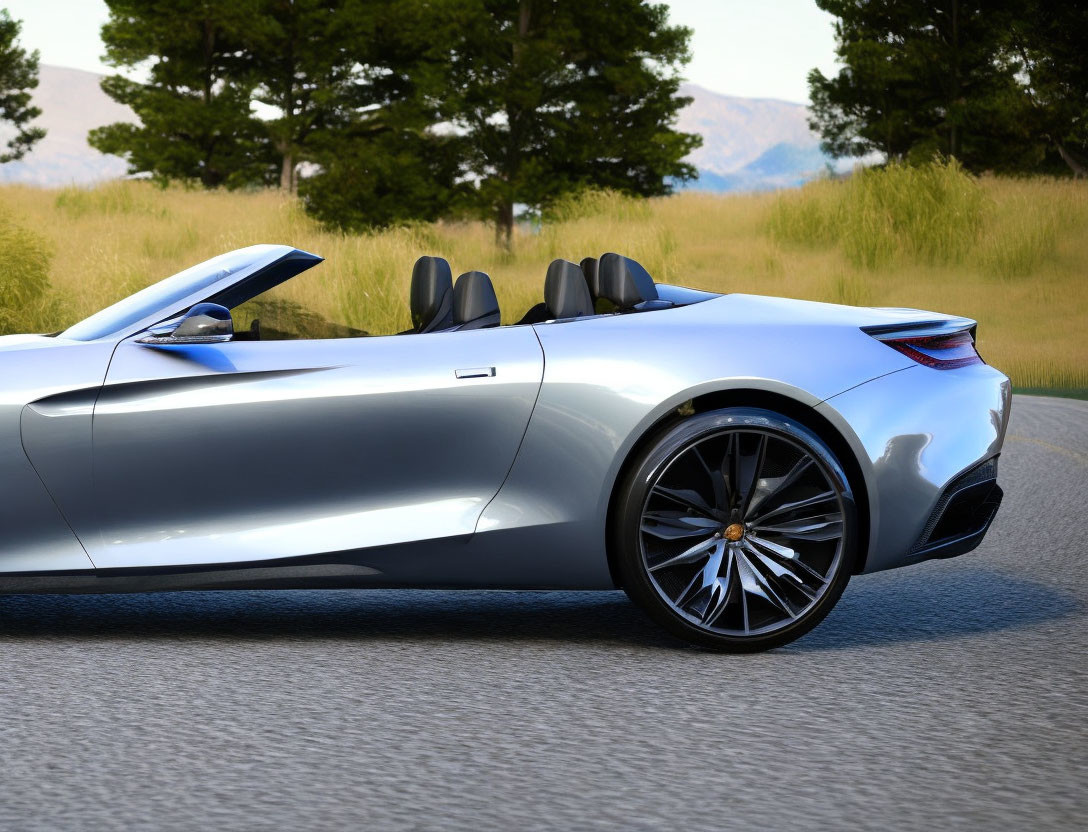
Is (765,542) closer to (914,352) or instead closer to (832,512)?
(832,512)

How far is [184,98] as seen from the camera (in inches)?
2008

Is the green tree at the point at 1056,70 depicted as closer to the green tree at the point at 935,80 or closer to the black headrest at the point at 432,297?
the green tree at the point at 935,80

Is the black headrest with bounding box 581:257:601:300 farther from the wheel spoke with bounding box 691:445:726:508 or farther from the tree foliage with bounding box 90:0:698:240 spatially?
the tree foliage with bounding box 90:0:698:240

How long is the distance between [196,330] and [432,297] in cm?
100

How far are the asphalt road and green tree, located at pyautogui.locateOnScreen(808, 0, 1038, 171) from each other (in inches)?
1637

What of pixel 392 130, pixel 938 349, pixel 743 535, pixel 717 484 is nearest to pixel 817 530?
pixel 743 535

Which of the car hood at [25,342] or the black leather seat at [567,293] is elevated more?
the black leather seat at [567,293]

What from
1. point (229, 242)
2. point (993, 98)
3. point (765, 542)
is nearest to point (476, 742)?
point (765, 542)

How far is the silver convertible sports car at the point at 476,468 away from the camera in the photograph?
5031 millimetres

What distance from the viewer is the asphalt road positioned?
11.7ft

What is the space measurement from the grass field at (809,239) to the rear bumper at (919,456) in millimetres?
21122

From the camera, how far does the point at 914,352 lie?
5.29 metres

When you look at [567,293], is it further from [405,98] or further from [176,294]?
[405,98]

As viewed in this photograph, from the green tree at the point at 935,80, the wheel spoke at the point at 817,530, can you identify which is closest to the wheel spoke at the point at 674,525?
the wheel spoke at the point at 817,530
